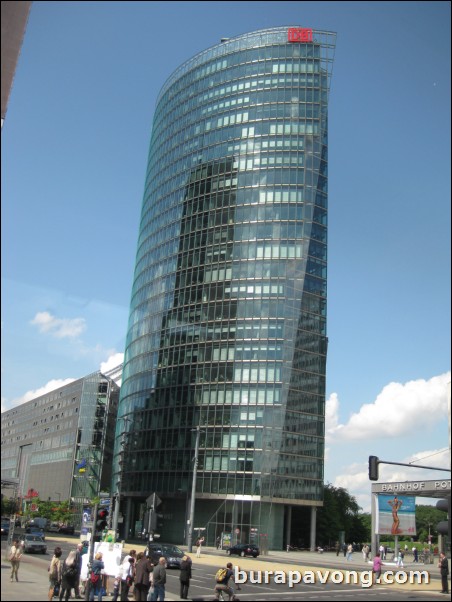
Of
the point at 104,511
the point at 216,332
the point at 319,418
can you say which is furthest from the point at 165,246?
the point at 104,511

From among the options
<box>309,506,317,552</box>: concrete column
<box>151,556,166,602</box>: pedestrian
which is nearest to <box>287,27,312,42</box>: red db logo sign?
<box>309,506,317,552</box>: concrete column

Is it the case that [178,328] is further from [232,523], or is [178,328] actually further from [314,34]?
[314,34]

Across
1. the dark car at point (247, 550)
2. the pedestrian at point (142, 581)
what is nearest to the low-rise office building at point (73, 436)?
the dark car at point (247, 550)

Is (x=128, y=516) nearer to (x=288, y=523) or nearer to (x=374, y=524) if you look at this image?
(x=288, y=523)

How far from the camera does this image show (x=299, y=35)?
101062 millimetres

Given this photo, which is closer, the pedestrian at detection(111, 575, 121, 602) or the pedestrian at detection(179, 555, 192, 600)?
the pedestrian at detection(111, 575, 121, 602)

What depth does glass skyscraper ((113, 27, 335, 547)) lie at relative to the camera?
8688cm

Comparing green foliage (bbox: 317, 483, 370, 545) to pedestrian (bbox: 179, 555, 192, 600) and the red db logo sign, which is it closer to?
the red db logo sign

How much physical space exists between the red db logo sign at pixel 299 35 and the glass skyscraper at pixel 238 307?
0.21 metres

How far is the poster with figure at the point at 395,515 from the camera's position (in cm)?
5891

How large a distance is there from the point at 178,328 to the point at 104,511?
75.2 m

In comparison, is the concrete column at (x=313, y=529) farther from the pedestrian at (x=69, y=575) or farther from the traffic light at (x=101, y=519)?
the pedestrian at (x=69, y=575)

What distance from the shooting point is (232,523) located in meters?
84.2

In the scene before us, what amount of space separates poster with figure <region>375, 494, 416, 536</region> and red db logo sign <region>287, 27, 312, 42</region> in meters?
72.4
